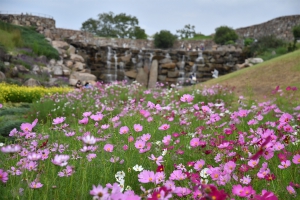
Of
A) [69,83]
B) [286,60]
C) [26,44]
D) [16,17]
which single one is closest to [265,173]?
[286,60]

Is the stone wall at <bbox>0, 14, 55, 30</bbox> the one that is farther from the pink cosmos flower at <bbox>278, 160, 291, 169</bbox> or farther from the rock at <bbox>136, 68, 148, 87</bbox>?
the pink cosmos flower at <bbox>278, 160, 291, 169</bbox>

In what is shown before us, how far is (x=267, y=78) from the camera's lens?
10.4 metres

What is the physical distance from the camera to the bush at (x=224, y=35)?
27656mm

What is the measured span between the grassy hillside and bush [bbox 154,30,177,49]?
1959 centimetres

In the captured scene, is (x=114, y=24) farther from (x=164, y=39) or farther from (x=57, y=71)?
(x=57, y=71)

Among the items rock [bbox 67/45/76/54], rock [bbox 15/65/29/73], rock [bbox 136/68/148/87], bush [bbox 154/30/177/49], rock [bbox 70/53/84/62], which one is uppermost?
bush [bbox 154/30/177/49]

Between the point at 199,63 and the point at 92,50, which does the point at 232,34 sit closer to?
the point at 199,63

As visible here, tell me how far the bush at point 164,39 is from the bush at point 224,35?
4.72m

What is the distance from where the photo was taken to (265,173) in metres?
1.56

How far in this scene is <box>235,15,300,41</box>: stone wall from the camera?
2473 cm

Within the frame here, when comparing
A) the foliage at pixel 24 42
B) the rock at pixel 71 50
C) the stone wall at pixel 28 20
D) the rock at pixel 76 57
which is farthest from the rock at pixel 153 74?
the stone wall at pixel 28 20

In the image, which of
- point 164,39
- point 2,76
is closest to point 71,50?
point 2,76

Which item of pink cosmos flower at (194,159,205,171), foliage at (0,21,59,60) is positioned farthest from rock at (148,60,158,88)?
pink cosmos flower at (194,159,205,171)

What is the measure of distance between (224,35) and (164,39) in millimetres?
6283
